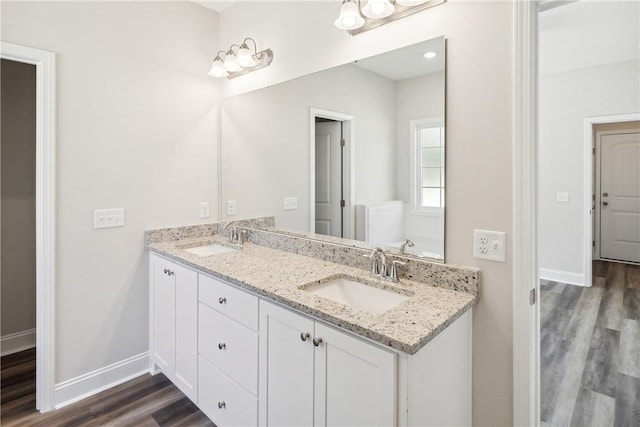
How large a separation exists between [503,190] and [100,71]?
241 centimetres

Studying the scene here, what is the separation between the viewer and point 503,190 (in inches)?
54.4

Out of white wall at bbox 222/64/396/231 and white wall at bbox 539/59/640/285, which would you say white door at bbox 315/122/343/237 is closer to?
white wall at bbox 222/64/396/231

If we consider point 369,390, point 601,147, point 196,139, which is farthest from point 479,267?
point 601,147

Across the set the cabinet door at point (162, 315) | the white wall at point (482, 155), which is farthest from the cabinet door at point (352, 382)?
the cabinet door at point (162, 315)

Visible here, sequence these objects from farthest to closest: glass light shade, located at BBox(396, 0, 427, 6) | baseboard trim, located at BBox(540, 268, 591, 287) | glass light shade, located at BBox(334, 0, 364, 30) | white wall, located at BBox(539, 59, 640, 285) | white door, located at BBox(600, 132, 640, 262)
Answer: white door, located at BBox(600, 132, 640, 262)
baseboard trim, located at BBox(540, 268, 591, 287)
white wall, located at BBox(539, 59, 640, 285)
glass light shade, located at BBox(334, 0, 364, 30)
glass light shade, located at BBox(396, 0, 427, 6)

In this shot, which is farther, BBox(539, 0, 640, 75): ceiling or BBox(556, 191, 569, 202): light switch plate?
BBox(556, 191, 569, 202): light switch plate

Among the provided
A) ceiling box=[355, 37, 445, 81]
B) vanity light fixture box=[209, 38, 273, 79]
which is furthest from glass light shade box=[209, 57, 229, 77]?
ceiling box=[355, 37, 445, 81]

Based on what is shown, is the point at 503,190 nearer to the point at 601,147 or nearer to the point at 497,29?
the point at 497,29

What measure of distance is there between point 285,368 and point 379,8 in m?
1.62

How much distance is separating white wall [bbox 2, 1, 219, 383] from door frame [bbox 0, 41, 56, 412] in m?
0.05

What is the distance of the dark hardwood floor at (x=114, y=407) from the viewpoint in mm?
1979

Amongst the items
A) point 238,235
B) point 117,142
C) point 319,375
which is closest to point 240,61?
point 117,142

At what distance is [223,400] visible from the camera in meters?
1.77

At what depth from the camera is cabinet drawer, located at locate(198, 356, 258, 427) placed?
161 cm
